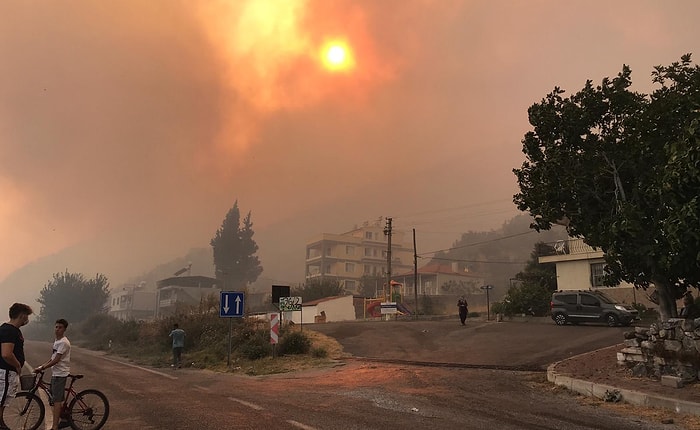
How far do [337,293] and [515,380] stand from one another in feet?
166

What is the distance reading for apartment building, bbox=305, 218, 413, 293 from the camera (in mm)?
101250

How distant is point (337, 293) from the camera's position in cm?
6219

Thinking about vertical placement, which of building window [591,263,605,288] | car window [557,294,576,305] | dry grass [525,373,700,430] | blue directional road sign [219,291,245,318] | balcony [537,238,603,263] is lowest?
dry grass [525,373,700,430]

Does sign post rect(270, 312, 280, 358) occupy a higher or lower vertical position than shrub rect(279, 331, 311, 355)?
higher

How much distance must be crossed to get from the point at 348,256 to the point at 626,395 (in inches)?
3755

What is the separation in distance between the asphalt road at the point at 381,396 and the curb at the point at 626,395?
41 cm

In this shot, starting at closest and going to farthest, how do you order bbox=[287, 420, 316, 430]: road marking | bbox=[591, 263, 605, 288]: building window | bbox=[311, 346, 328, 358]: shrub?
bbox=[287, 420, 316, 430]: road marking
bbox=[311, 346, 328, 358]: shrub
bbox=[591, 263, 605, 288]: building window

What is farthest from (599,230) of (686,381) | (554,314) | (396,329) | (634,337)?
(396,329)

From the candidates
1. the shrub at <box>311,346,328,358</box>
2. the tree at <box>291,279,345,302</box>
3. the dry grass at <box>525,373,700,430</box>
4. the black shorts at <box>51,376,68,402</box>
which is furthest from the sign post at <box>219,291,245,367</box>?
the tree at <box>291,279,345,302</box>

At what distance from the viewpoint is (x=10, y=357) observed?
20.7 ft

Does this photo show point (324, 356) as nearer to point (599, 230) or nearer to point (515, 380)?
point (515, 380)

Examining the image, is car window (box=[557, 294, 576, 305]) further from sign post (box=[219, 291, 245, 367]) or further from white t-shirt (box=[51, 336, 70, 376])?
white t-shirt (box=[51, 336, 70, 376])

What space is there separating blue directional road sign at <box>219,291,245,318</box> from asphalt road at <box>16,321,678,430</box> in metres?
2.41

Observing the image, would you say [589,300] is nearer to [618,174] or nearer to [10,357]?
[618,174]
